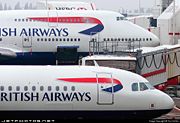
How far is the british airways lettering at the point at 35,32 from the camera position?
49750 mm

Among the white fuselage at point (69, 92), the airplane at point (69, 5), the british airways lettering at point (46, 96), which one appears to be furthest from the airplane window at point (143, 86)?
the airplane at point (69, 5)

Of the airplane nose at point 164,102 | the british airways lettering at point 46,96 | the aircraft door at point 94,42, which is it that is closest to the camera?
the british airways lettering at point 46,96

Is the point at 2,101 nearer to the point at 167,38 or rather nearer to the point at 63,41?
the point at 63,41

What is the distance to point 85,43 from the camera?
50.7 meters

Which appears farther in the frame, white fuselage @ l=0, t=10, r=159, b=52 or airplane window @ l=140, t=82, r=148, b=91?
white fuselage @ l=0, t=10, r=159, b=52

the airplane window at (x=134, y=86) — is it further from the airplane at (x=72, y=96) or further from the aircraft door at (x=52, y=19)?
the aircraft door at (x=52, y=19)

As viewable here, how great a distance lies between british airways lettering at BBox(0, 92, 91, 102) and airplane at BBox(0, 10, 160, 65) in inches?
895

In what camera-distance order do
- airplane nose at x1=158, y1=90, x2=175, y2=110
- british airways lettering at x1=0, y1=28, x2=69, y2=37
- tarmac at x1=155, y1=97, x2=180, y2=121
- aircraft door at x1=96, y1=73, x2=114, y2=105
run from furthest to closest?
british airways lettering at x1=0, y1=28, x2=69, y2=37 < tarmac at x1=155, y1=97, x2=180, y2=121 < airplane nose at x1=158, y1=90, x2=175, y2=110 < aircraft door at x1=96, y1=73, x2=114, y2=105

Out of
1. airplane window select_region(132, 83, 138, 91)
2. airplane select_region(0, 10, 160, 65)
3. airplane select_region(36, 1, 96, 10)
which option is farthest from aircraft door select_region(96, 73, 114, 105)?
airplane select_region(36, 1, 96, 10)

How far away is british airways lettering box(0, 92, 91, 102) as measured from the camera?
26844mm

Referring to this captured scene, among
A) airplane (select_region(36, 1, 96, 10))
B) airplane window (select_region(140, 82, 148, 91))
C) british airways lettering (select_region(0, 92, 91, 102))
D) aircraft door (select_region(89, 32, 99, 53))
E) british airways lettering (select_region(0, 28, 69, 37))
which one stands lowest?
british airways lettering (select_region(0, 92, 91, 102))

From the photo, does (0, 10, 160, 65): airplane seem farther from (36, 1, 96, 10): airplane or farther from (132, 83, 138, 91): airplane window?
(132, 83, 138, 91): airplane window

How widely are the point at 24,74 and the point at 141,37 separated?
84.3 ft
